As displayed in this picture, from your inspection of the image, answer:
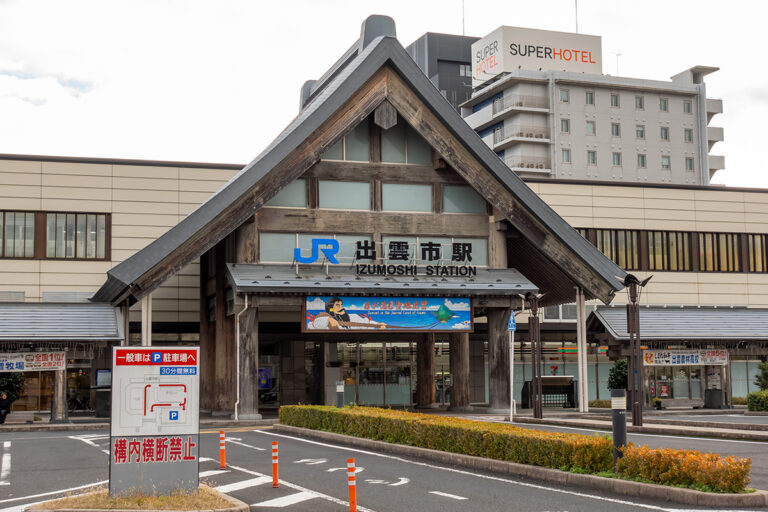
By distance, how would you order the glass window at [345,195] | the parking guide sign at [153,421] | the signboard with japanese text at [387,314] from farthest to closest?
the glass window at [345,195]
the signboard with japanese text at [387,314]
the parking guide sign at [153,421]

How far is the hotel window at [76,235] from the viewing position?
4175 centimetres

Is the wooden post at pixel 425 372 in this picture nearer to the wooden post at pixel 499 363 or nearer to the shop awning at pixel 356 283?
the wooden post at pixel 499 363

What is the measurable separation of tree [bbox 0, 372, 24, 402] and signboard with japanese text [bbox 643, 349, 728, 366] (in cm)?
2397

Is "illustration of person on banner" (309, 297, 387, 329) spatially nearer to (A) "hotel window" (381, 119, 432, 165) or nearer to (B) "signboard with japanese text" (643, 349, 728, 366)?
(A) "hotel window" (381, 119, 432, 165)

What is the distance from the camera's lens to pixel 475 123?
103 metres

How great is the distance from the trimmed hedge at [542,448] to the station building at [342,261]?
942 centimetres

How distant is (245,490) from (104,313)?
71.6ft

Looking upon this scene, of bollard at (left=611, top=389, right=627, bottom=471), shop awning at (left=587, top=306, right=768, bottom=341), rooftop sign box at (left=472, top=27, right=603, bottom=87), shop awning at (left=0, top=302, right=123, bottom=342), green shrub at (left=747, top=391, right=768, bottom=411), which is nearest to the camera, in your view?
bollard at (left=611, top=389, right=627, bottom=471)

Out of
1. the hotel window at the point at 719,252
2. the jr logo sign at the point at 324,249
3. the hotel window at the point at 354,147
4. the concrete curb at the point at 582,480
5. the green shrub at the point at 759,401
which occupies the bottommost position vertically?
the concrete curb at the point at 582,480

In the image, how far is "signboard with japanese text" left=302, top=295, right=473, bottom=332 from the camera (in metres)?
34.4

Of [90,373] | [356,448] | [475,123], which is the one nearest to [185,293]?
[90,373]

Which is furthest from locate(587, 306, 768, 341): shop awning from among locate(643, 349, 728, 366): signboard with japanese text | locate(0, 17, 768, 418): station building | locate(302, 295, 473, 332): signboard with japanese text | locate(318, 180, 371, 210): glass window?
locate(318, 180, 371, 210): glass window

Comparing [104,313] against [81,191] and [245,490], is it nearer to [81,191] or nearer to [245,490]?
[81,191]

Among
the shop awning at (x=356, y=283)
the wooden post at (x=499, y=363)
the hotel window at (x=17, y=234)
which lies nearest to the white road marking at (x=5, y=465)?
the shop awning at (x=356, y=283)
